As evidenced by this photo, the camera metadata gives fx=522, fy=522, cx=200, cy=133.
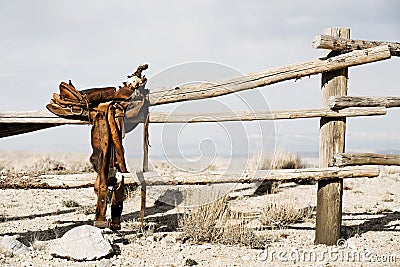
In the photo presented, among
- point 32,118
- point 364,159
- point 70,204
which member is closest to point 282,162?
point 70,204

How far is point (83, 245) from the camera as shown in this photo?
4289mm

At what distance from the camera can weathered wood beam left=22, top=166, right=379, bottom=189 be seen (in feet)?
15.3

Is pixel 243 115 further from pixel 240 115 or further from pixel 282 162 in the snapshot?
pixel 282 162

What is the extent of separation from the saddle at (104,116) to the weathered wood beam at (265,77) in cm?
35

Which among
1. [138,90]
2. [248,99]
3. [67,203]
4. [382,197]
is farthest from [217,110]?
[382,197]

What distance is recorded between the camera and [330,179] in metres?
5.01

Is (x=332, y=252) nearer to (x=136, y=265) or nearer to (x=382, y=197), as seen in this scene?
(x=136, y=265)

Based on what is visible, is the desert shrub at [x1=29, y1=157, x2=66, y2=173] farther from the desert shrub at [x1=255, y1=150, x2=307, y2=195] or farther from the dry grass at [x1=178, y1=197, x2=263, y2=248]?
the dry grass at [x1=178, y1=197, x2=263, y2=248]

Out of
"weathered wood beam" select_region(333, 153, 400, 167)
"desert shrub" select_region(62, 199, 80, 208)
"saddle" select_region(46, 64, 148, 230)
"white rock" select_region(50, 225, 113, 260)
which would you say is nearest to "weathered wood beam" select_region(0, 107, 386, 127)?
"saddle" select_region(46, 64, 148, 230)

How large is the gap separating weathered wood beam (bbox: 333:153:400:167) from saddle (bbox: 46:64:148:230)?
1.93 meters

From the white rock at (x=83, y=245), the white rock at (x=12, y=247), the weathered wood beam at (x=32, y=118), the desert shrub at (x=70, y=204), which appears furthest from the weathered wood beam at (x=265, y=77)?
the desert shrub at (x=70, y=204)

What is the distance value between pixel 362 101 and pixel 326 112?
1.24 feet

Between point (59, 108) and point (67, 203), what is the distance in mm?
2325

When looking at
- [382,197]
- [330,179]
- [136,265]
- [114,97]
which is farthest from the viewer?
[382,197]
